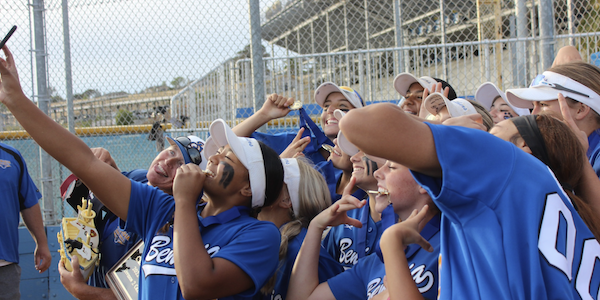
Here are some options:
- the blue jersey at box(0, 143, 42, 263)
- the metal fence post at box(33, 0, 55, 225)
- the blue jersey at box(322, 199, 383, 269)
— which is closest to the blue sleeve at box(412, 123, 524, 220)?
the blue jersey at box(322, 199, 383, 269)

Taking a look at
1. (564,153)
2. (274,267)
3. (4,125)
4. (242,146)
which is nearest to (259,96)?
(242,146)

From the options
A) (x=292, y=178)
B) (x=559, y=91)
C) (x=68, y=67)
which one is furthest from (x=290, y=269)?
(x=68, y=67)

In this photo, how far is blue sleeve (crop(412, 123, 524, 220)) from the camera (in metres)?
1.02

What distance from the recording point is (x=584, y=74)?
7.07ft

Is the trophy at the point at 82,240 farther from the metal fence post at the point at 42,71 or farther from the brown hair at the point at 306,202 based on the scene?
the metal fence post at the point at 42,71

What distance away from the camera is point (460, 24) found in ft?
22.4

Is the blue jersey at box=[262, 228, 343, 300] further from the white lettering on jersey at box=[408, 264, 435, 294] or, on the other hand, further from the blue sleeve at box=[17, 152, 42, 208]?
the blue sleeve at box=[17, 152, 42, 208]

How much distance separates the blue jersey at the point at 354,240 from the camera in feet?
7.32

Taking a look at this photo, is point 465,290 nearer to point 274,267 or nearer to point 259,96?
point 274,267

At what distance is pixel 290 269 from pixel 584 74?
1.71m

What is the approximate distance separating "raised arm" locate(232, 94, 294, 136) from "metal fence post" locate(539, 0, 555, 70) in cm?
208

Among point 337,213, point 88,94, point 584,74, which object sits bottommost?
point 337,213

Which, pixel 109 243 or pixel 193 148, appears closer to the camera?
pixel 109 243

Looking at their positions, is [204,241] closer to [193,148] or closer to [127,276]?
[127,276]
